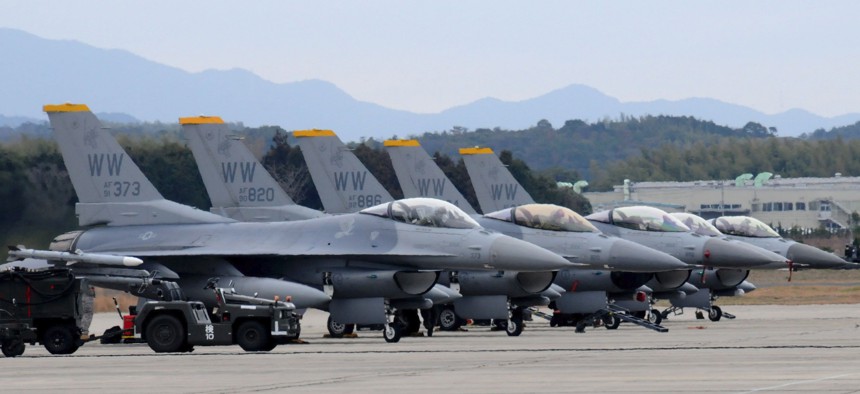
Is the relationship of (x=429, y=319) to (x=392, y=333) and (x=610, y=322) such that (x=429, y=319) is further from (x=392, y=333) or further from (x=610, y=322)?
(x=610, y=322)

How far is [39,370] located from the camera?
59.8ft

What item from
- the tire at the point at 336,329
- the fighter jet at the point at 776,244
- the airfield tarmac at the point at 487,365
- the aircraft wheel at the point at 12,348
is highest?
the fighter jet at the point at 776,244

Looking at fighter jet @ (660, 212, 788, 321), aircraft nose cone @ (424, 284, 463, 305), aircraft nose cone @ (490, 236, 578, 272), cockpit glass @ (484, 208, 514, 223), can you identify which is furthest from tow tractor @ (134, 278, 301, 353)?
fighter jet @ (660, 212, 788, 321)

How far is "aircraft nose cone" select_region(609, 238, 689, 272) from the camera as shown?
27.9 meters

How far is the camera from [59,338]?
21.9 metres

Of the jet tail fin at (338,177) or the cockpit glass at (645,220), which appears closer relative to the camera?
the cockpit glass at (645,220)

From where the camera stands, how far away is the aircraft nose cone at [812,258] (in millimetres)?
34344

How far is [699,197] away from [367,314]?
6459 centimetres

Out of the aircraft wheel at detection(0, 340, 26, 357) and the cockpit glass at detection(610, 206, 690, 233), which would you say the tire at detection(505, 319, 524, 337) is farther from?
the aircraft wheel at detection(0, 340, 26, 357)

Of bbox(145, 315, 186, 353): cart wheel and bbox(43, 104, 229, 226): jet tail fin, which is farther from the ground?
bbox(43, 104, 229, 226): jet tail fin

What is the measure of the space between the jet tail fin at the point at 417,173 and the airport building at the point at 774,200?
163 feet

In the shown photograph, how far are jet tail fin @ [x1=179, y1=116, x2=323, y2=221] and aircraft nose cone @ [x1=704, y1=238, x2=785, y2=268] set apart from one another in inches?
315

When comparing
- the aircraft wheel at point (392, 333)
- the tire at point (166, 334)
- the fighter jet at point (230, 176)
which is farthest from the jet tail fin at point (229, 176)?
the tire at point (166, 334)

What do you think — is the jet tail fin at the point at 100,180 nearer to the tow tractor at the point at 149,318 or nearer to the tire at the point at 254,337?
the tow tractor at the point at 149,318
